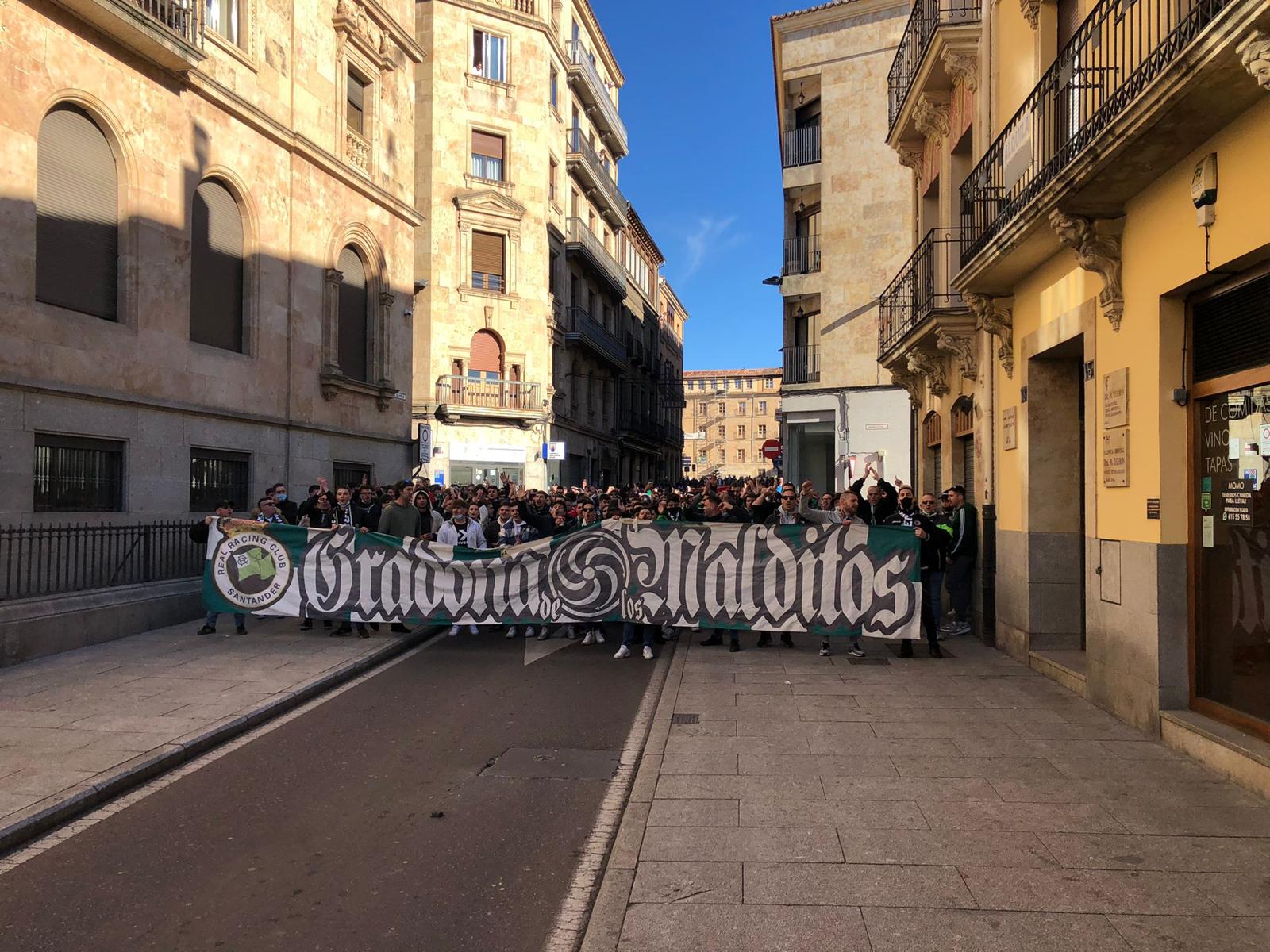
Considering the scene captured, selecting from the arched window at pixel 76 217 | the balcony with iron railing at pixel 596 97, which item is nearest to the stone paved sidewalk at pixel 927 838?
the arched window at pixel 76 217

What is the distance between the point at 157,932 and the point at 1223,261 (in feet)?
23.3

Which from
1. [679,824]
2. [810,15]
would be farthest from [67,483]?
[810,15]

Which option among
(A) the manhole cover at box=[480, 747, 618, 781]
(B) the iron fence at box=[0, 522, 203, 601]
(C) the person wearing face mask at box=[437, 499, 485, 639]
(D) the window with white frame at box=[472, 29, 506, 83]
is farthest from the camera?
(D) the window with white frame at box=[472, 29, 506, 83]

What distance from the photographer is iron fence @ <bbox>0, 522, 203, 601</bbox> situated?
10281mm

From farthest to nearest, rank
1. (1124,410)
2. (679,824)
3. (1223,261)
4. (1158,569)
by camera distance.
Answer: (1124,410) → (1158,569) → (1223,261) → (679,824)

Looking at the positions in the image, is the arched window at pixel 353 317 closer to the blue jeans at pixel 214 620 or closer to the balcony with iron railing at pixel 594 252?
the blue jeans at pixel 214 620

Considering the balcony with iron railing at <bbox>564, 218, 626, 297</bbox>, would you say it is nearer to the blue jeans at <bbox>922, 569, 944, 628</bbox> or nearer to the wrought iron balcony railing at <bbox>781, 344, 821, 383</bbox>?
the wrought iron balcony railing at <bbox>781, 344, 821, 383</bbox>

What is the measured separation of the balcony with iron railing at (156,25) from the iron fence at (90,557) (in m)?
6.52

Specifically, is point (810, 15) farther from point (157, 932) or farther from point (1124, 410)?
point (157, 932)

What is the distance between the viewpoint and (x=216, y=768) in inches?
249

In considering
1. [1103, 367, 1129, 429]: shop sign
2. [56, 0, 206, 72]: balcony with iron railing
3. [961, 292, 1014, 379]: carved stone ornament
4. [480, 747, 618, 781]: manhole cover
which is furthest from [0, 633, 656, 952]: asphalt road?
[56, 0, 206, 72]: balcony with iron railing

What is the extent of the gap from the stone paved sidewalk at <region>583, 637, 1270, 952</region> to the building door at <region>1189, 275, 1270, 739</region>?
0.66 metres

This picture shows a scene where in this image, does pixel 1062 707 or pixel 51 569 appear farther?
pixel 51 569

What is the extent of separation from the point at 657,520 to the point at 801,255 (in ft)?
63.4
